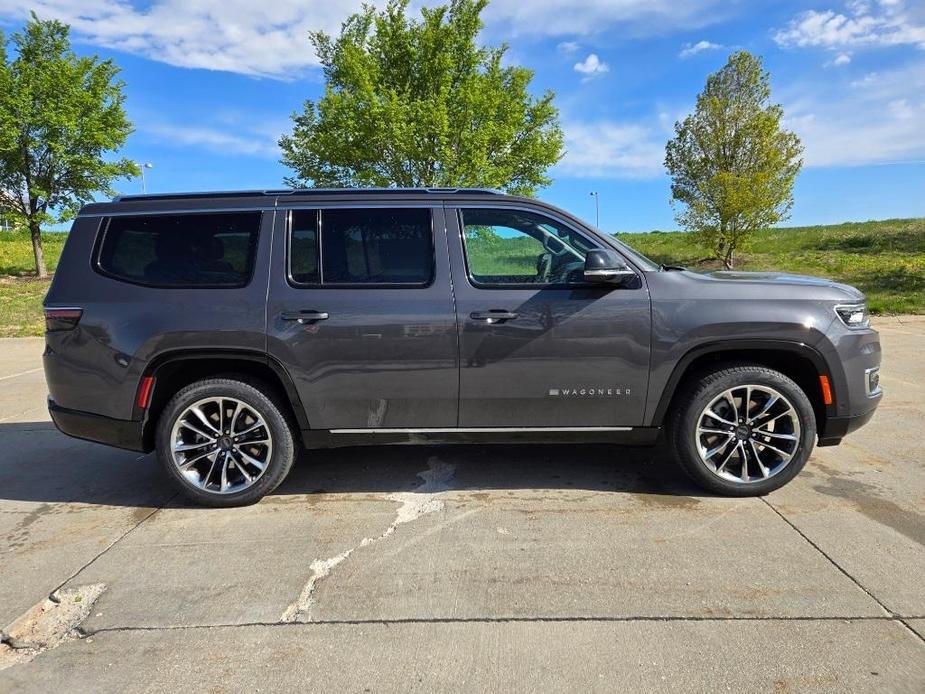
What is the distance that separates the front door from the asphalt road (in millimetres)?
621

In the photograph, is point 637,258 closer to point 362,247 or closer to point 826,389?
point 826,389

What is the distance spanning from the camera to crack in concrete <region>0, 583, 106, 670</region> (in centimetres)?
248

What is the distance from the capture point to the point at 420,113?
55.4 feet

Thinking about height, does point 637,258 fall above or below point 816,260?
above

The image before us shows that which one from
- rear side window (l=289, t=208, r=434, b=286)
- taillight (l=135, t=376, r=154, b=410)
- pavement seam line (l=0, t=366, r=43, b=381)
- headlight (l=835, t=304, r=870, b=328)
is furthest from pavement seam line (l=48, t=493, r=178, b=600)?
pavement seam line (l=0, t=366, r=43, b=381)

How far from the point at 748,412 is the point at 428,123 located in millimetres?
15049

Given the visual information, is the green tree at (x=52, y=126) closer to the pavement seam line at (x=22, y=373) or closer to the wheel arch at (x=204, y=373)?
the pavement seam line at (x=22, y=373)

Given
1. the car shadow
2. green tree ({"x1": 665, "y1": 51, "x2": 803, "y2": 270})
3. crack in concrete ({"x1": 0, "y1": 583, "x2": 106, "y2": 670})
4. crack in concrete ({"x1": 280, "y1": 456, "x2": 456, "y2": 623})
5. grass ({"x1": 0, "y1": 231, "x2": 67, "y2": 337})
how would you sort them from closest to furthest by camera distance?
crack in concrete ({"x1": 0, "y1": 583, "x2": 106, "y2": 670}) < crack in concrete ({"x1": 280, "y1": 456, "x2": 456, "y2": 623}) < the car shadow < grass ({"x1": 0, "y1": 231, "x2": 67, "y2": 337}) < green tree ({"x1": 665, "y1": 51, "x2": 803, "y2": 270})

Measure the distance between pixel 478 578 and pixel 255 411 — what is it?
1.75 metres

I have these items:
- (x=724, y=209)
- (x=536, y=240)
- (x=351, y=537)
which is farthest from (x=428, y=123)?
(x=351, y=537)

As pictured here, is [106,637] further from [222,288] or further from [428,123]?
[428,123]

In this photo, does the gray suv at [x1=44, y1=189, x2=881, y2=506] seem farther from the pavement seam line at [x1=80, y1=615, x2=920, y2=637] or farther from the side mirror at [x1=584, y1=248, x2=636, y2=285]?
the pavement seam line at [x1=80, y1=615, x2=920, y2=637]

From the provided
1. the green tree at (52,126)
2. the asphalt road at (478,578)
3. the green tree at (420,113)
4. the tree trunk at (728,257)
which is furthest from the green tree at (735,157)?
the green tree at (52,126)

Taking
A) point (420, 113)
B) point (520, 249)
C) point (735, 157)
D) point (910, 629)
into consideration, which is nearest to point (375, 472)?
point (520, 249)
